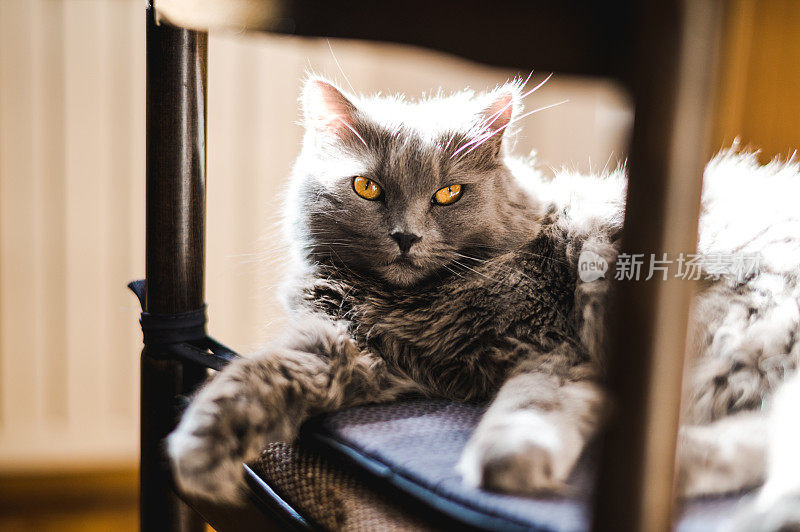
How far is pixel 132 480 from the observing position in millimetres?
1817

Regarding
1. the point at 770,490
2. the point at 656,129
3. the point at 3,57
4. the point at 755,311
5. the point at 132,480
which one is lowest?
the point at 132,480

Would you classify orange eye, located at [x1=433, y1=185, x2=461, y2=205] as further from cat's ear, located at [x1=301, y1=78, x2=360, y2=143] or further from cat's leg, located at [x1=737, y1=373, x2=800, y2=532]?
cat's leg, located at [x1=737, y1=373, x2=800, y2=532]

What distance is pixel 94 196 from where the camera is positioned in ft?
5.46

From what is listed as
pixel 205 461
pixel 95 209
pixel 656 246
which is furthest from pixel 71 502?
pixel 656 246

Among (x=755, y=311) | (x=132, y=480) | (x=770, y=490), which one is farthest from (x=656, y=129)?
(x=132, y=480)

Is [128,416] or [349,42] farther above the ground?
[349,42]

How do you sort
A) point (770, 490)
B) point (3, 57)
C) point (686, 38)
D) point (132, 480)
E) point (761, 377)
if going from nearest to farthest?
point (686, 38), point (770, 490), point (761, 377), point (3, 57), point (132, 480)

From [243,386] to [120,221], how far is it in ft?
4.02

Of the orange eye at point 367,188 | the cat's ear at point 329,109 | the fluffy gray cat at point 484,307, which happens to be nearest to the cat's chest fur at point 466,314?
the fluffy gray cat at point 484,307

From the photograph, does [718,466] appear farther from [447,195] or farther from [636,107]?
[447,195]

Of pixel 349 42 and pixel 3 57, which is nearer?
pixel 349 42

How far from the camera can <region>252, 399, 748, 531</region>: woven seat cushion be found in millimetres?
464

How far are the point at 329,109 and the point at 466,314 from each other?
14.7 inches

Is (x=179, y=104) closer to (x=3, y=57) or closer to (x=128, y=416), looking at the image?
(x=3, y=57)
